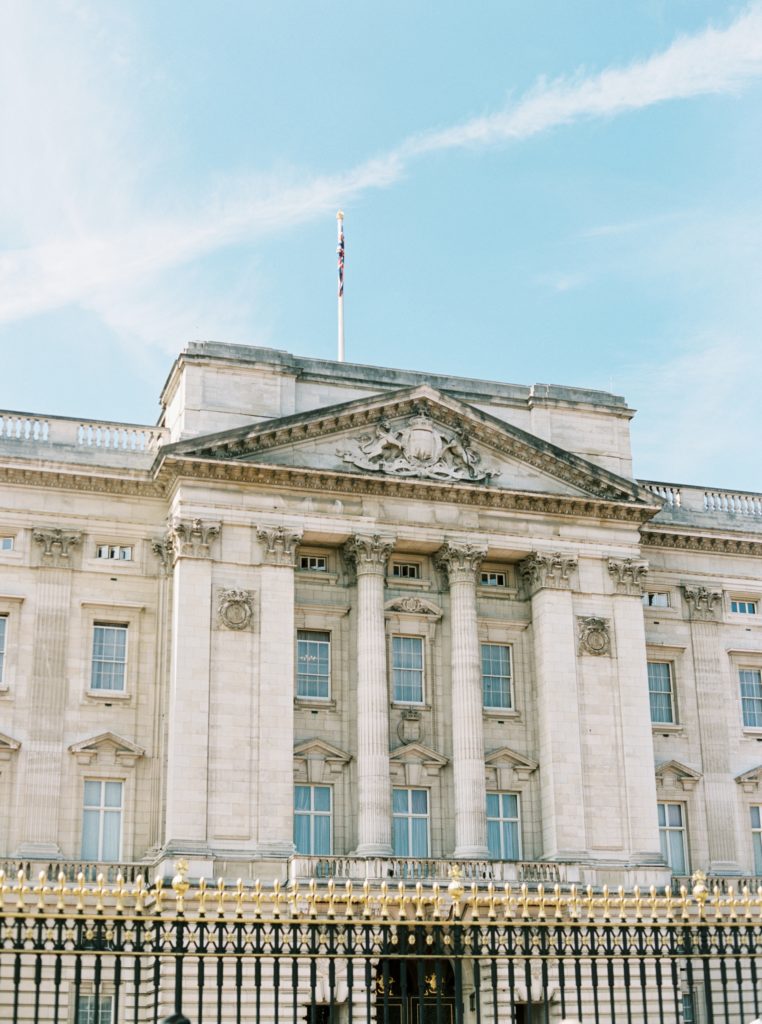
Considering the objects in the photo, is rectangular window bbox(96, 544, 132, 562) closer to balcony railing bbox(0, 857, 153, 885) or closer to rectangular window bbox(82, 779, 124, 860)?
rectangular window bbox(82, 779, 124, 860)

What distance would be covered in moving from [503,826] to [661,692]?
802cm

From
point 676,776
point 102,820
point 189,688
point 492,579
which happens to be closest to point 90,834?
point 102,820

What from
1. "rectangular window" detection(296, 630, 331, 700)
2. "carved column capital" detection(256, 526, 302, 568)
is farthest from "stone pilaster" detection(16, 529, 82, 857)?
"rectangular window" detection(296, 630, 331, 700)

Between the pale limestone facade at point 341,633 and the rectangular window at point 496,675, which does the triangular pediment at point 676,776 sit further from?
the rectangular window at point 496,675

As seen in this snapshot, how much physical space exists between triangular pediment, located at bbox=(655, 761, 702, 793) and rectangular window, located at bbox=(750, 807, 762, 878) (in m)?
2.63

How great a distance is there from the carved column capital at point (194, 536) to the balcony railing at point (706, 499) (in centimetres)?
1617

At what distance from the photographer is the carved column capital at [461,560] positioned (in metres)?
44.1

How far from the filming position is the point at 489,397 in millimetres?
47000

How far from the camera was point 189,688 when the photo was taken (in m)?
40.1

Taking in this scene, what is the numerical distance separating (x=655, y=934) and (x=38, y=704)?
2682 cm

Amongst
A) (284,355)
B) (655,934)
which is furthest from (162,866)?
(655,934)

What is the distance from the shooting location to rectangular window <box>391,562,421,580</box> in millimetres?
45156

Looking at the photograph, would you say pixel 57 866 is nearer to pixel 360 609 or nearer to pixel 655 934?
pixel 360 609

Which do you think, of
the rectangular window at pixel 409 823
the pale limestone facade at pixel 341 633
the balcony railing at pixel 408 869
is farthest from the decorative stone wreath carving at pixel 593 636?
the balcony railing at pixel 408 869
